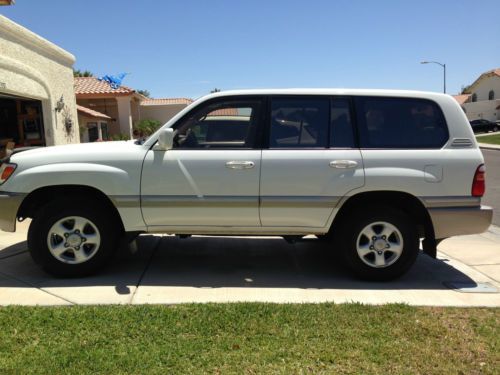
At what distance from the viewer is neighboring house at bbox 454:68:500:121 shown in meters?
56.3

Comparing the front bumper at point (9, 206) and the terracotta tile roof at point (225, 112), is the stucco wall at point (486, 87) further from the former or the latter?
the front bumper at point (9, 206)

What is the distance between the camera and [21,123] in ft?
48.3

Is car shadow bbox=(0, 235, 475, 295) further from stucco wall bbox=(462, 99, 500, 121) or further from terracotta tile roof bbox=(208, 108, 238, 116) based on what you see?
stucco wall bbox=(462, 99, 500, 121)

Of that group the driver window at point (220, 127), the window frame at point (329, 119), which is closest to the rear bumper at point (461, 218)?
the window frame at point (329, 119)

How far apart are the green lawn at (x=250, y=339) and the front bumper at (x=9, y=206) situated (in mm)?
1121

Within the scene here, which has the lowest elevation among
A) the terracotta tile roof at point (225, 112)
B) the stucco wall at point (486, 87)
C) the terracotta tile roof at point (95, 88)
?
the terracotta tile roof at point (225, 112)

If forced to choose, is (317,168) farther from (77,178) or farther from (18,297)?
(18,297)

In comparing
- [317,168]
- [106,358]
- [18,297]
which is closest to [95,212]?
[18,297]

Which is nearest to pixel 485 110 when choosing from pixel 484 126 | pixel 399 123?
pixel 484 126

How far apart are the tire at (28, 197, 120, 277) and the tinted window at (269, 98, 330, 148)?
1.98m

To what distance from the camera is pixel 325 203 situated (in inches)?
181

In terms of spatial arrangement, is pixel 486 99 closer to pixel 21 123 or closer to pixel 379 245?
pixel 21 123

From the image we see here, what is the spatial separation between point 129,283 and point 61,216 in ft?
3.21

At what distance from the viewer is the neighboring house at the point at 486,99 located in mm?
56344
